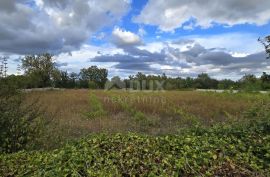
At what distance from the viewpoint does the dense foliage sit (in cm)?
407

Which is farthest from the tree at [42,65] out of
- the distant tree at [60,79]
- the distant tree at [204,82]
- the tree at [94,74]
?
the distant tree at [204,82]

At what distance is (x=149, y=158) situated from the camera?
428 centimetres

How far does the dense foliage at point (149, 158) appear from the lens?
4.07 meters

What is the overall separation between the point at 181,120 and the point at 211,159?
7694 mm

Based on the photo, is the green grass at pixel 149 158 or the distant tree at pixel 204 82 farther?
the distant tree at pixel 204 82

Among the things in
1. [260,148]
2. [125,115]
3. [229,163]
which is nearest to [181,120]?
[125,115]
